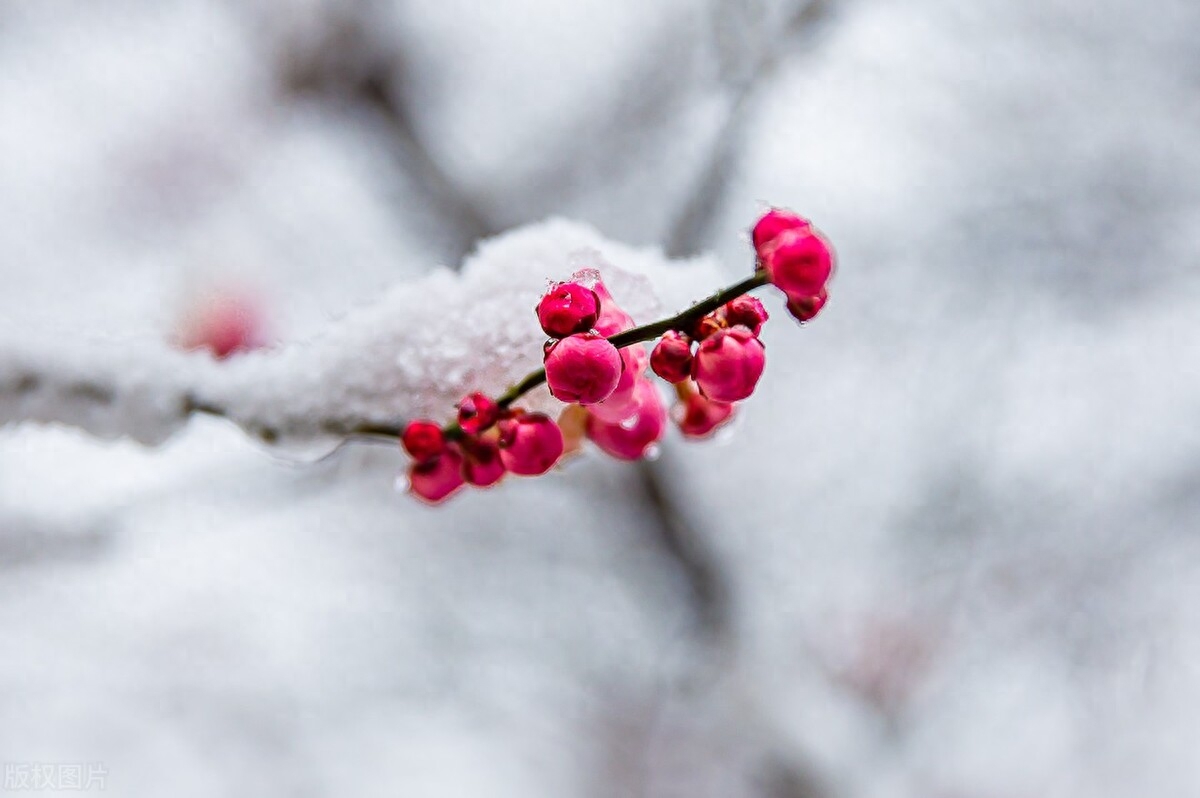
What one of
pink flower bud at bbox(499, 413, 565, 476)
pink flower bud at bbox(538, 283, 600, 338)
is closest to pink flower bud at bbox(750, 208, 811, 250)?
pink flower bud at bbox(538, 283, 600, 338)

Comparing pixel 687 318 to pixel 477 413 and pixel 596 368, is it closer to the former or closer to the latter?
pixel 596 368

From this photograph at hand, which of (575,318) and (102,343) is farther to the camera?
(102,343)

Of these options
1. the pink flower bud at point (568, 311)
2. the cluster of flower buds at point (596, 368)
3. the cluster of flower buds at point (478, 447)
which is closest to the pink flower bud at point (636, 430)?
the cluster of flower buds at point (596, 368)

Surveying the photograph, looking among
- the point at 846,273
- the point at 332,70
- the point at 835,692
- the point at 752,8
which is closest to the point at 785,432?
the point at 846,273

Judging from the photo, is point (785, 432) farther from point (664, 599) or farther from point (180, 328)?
point (180, 328)

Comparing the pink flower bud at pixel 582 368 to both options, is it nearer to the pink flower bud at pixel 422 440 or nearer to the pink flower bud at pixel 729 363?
the pink flower bud at pixel 729 363

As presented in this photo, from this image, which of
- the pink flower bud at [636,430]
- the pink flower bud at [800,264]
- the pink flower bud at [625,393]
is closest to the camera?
the pink flower bud at [800,264]

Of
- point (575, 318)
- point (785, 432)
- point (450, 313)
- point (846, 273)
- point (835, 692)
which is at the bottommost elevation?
point (575, 318)
